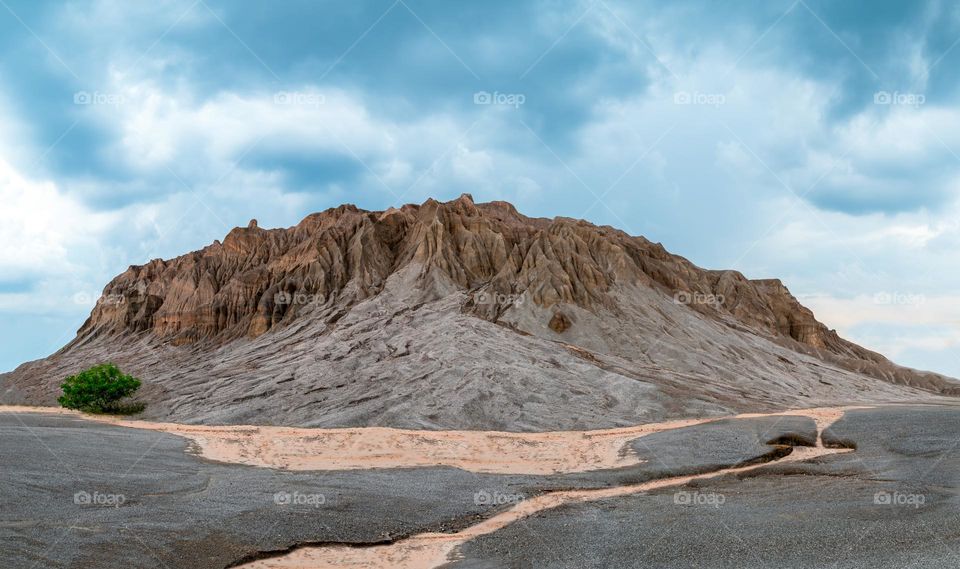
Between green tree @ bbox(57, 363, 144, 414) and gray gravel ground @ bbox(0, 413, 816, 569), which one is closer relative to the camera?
gray gravel ground @ bbox(0, 413, 816, 569)

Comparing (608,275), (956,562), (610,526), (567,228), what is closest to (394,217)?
(567,228)

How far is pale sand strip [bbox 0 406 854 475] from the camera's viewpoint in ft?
108

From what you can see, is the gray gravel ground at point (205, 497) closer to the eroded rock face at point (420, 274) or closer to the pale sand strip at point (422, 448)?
the pale sand strip at point (422, 448)

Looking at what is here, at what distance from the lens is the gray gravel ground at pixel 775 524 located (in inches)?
627

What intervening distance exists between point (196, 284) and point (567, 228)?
51090 millimetres

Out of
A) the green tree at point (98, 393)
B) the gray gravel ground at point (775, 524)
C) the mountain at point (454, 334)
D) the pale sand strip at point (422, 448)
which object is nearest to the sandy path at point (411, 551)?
the gray gravel ground at point (775, 524)

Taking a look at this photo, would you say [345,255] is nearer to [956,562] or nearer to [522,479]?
[522,479]

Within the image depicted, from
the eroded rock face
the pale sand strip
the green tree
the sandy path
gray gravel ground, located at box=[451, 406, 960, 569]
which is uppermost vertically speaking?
the eroded rock face

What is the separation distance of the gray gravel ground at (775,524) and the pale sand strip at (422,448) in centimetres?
837

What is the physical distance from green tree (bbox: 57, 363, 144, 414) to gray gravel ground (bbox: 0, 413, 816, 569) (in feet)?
88.9

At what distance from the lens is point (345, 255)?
8831cm

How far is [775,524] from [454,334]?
44.4 meters

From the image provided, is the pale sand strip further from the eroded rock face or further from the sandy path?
the eroded rock face

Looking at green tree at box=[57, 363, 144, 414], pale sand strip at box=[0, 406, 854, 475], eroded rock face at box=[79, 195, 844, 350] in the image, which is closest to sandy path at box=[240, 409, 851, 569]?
pale sand strip at box=[0, 406, 854, 475]
